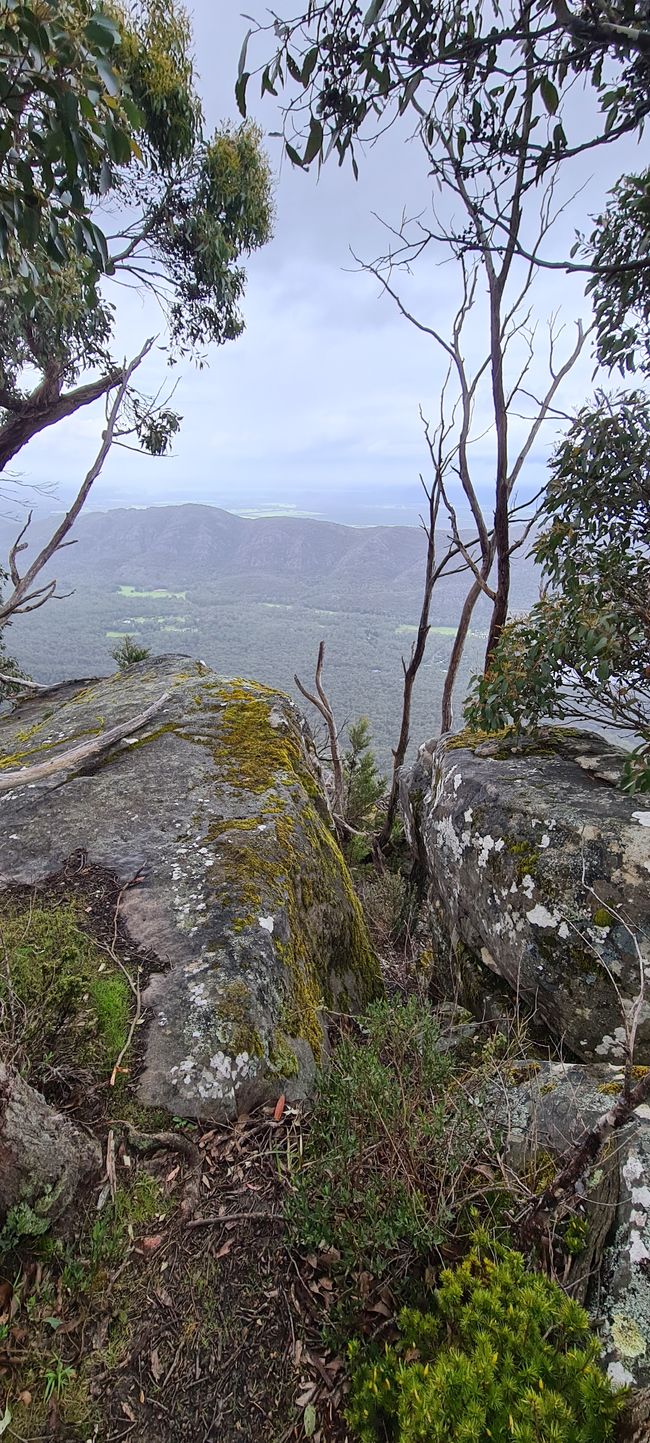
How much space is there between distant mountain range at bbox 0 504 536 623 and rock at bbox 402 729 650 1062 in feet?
416

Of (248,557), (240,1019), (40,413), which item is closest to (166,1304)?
(240,1019)

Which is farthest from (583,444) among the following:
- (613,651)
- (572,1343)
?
(572,1343)

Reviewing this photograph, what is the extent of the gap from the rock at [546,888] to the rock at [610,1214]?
57 cm

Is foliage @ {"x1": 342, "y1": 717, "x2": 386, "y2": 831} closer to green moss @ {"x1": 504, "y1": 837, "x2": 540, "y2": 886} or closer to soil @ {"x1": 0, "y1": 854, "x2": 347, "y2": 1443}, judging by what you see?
green moss @ {"x1": 504, "y1": 837, "x2": 540, "y2": 886}

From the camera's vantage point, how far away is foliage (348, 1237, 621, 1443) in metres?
1.26

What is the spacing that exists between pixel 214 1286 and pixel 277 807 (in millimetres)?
2509

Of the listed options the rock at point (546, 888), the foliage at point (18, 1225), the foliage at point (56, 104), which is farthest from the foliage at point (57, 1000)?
the foliage at point (56, 104)

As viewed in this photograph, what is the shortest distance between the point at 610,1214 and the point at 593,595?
3251 mm

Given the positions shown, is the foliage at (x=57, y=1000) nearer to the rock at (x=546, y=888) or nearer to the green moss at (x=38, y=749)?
the rock at (x=546, y=888)

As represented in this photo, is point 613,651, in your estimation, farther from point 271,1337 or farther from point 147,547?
point 147,547

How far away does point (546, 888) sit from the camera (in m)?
3.36

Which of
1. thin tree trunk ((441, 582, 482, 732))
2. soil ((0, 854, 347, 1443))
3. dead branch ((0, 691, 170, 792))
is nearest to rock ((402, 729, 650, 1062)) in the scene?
soil ((0, 854, 347, 1443))

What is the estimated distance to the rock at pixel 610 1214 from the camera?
4.77ft

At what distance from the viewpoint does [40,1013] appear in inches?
88.7
